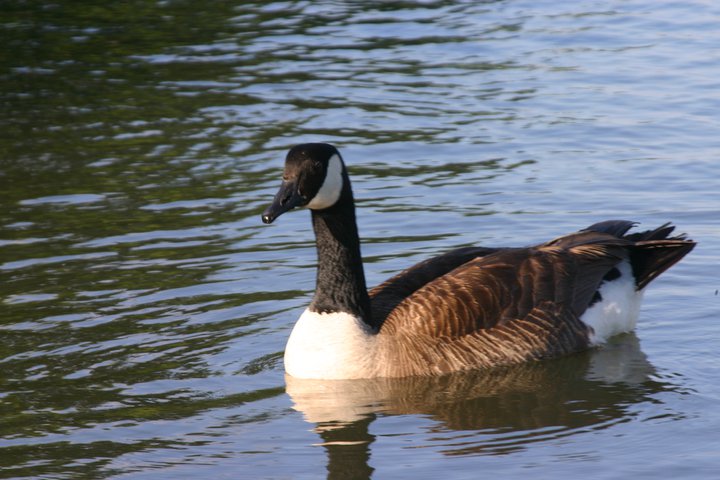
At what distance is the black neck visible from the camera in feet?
34.0

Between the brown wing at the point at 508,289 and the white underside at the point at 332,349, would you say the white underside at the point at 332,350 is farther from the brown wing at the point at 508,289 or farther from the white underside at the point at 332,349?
the brown wing at the point at 508,289

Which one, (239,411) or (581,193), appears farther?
(581,193)

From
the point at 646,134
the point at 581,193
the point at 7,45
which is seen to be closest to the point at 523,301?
the point at 581,193

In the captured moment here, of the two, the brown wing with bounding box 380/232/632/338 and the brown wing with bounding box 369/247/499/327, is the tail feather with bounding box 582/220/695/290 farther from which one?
the brown wing with bounding box 369/247/499/327

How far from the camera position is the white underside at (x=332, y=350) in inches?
402

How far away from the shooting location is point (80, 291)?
12.1m

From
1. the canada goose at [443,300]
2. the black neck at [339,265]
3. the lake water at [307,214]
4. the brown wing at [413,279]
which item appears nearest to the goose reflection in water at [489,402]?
the lake water at [307,214]

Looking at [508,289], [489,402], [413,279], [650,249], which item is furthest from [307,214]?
[489,402]

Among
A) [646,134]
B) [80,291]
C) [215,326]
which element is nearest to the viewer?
[215,326]

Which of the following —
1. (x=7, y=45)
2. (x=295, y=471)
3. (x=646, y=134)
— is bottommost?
(x=295, y=471)

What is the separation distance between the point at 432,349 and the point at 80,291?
3681mm

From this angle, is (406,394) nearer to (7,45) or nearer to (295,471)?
(295,471)

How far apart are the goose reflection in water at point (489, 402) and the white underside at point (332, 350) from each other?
0.29ft

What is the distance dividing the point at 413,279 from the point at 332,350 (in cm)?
106
